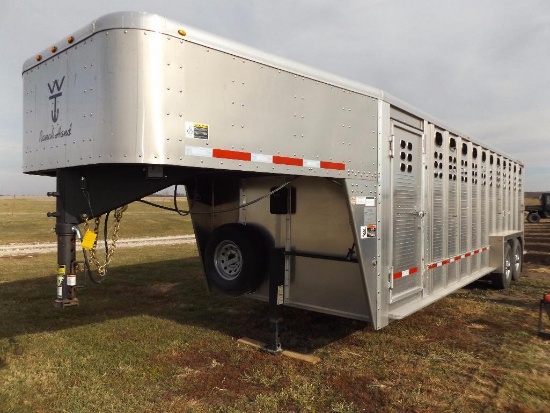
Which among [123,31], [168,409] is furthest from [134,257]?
[123,31]

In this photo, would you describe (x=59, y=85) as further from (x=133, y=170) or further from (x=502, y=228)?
(x=502, y=228)

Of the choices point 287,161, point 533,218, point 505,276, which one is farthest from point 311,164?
point 533,218

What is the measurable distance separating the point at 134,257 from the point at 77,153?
10.1m

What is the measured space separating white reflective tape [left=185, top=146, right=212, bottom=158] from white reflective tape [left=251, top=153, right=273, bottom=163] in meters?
0.41

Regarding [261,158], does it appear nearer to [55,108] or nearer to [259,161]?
[259,161]

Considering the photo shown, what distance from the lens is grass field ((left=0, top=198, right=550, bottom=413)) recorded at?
376cm

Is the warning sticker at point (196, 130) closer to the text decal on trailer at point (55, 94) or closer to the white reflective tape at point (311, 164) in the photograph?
the white reflective tape at point (311, 164)

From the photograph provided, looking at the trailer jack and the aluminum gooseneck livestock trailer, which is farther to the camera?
the trailer jack

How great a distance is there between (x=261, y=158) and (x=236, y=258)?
204cm

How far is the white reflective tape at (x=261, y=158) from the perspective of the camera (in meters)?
3.48

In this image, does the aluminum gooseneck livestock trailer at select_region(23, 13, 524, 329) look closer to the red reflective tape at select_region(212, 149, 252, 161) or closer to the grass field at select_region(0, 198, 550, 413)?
the red reflective tape at select_region(212, 149, 252, 161)

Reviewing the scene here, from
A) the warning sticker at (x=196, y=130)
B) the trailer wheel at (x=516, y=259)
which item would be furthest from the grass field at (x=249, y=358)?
the warning sticker at (x=196, y=130)

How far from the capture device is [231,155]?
335 centimetres

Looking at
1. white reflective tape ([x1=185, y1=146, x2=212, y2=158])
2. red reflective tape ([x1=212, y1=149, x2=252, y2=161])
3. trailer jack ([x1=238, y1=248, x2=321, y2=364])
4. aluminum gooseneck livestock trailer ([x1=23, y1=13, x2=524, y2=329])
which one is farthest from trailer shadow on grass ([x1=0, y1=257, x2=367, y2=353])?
white reflective tape ([x1=185, y1=146, x2=212, y2=158])
